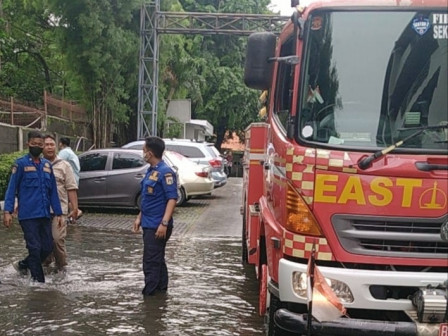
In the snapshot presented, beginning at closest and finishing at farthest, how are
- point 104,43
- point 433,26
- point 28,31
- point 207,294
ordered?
point 433,26, point 207,294, point 104,43, point 28,31

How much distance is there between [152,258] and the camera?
673cm

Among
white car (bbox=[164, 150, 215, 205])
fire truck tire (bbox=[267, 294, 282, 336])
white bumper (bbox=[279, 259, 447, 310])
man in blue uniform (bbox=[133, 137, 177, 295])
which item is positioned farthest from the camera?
white car (bbox=[164, 150, 215, 205])

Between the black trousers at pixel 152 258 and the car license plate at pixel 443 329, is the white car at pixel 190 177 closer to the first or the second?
the black trousers at pixel 152 258

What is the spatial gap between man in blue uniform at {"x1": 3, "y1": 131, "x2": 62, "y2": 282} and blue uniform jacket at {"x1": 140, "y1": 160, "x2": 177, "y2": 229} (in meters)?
Result: 1.26

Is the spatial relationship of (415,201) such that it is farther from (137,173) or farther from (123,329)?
(137,173)

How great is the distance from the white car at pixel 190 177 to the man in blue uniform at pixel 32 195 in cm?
838

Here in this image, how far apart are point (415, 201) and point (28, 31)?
26998 millimetres

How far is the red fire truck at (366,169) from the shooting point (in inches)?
158

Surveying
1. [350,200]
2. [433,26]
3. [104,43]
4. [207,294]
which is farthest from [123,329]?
[104,43]

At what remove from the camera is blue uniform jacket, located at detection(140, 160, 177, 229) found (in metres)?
6.63

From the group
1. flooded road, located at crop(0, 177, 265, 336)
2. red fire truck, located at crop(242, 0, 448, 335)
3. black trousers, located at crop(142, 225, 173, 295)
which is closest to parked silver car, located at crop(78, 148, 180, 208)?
flooded road, located at crop(0, 177, 265, 336)

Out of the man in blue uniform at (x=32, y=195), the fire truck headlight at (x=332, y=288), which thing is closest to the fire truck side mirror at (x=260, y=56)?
the fire truck headlight at (x=332, y=288)

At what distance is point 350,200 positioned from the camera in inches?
160

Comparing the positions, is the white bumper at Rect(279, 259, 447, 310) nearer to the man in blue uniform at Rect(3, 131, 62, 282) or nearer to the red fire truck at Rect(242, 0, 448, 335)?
the red fire truck at Rect(242, 0, 448, 335)
